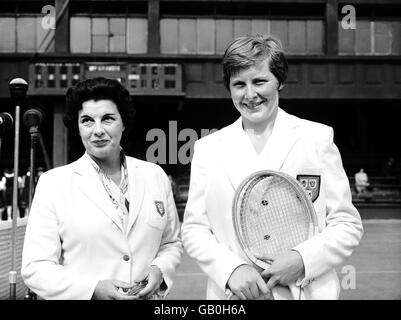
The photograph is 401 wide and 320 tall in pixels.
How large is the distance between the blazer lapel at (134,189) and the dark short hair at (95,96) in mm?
187

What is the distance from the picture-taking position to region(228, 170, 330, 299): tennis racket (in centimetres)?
198

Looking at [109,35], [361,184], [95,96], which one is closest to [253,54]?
[95,96]

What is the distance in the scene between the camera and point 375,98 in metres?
17.1

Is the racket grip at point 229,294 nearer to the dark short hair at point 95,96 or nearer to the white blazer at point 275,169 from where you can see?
the white blazer at point 275,169

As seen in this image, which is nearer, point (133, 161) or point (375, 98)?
point (133, 161)

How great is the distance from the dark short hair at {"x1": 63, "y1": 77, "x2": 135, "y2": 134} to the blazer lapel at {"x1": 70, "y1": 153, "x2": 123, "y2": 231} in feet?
0.53

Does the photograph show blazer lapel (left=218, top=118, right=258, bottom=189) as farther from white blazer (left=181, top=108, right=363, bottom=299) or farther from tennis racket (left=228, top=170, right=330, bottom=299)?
tennis racket (left=228, top=170, right=330, bottom=299)

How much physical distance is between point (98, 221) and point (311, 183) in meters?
0.80

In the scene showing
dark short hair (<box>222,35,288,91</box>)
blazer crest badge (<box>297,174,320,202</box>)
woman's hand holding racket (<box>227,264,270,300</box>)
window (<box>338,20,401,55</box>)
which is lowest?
woman's hand holding racket (<box>227,264,270,300</box>)

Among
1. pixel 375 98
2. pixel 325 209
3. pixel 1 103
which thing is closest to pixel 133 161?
pixel 325 209

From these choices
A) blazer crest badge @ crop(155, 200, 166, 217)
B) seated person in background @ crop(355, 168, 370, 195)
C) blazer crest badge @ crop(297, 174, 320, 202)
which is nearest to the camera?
blazer crest badge @ crop(297, 174, 320, 202)

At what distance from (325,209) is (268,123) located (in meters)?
0.37

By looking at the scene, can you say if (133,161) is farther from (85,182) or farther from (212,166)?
(212,166)

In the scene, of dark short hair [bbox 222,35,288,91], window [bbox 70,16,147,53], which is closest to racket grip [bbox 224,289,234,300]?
dark short hair [bbox 222,35,288,91]
